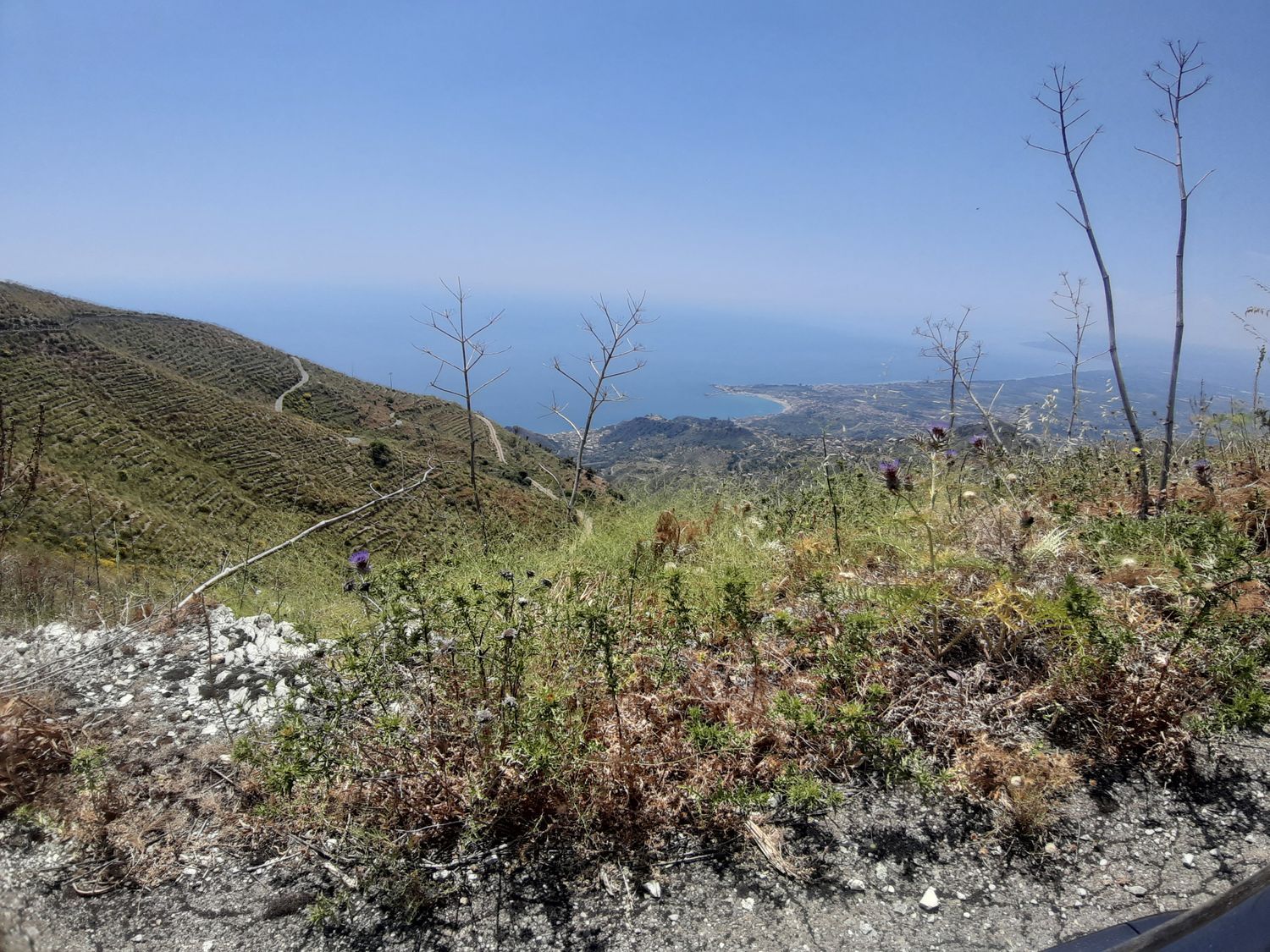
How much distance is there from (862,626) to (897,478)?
2101 millimetres

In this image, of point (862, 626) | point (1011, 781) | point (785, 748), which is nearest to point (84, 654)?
point (785, 748)

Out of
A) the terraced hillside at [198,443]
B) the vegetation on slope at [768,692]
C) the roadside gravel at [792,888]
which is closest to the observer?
the roadside gravel at [792,888]

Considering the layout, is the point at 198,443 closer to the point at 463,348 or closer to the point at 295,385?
the point at 295,385

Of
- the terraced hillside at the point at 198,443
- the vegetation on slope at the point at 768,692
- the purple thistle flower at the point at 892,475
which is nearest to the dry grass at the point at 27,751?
the vegetation on slope at the point at 768,692

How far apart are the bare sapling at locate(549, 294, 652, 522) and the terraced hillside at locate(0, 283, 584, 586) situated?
2554cm

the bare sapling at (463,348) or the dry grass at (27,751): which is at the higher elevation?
the bare sapling at (463,348)

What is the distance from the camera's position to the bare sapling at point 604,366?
20.2 ft

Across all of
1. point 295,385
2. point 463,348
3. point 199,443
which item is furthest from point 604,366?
point 295,385

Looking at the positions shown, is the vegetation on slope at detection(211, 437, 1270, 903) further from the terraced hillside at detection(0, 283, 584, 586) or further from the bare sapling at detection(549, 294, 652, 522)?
the terraced hillside at detection(0, 283, 584, 586)

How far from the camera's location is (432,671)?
9.07 feet

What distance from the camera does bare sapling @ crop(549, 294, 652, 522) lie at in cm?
616

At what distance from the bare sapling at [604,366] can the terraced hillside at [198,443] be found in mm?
25538

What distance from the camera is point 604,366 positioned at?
20.1ft

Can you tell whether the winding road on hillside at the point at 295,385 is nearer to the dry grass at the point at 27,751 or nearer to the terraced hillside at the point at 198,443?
the terraced hillside at the point at 198,443
